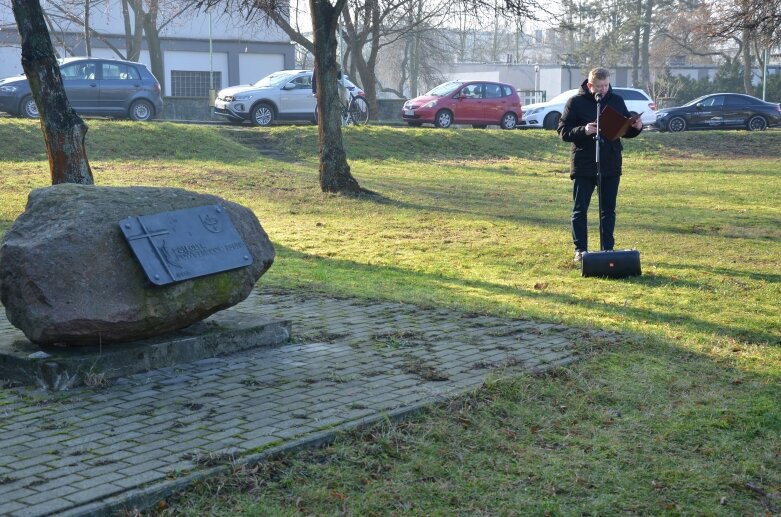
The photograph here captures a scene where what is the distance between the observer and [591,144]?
9703mm

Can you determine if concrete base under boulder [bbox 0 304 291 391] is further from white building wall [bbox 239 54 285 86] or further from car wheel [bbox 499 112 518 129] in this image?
white building wall [bbox 239 54 285 86]

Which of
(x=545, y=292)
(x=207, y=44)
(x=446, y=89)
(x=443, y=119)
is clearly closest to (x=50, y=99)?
(x=545, y=292)

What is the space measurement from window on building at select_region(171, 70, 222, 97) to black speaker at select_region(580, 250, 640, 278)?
42215 millimetres

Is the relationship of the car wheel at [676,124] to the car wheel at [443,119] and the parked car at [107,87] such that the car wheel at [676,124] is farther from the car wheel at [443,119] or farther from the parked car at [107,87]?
the parked car at [107,87]

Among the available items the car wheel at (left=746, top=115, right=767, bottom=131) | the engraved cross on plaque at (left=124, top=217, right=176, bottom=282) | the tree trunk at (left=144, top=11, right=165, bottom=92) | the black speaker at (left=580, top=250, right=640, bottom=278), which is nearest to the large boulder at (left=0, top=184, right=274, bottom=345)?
the engraved cross on plaque at (left=124, top=217, right=176, bottom=282)

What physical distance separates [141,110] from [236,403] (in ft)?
73.2

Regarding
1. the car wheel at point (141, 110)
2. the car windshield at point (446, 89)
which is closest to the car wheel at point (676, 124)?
the car windshield at point (446, 89)

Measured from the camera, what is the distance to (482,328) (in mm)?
7418

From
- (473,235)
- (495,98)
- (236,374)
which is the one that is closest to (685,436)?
(236,374)

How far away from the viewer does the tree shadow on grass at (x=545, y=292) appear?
24.3 feet

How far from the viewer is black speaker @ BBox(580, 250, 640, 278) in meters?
9.48

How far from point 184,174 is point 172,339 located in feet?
40.1

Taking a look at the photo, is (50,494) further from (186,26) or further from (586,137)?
(186,26)

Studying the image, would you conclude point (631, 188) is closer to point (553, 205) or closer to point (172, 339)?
point (553, 205)
